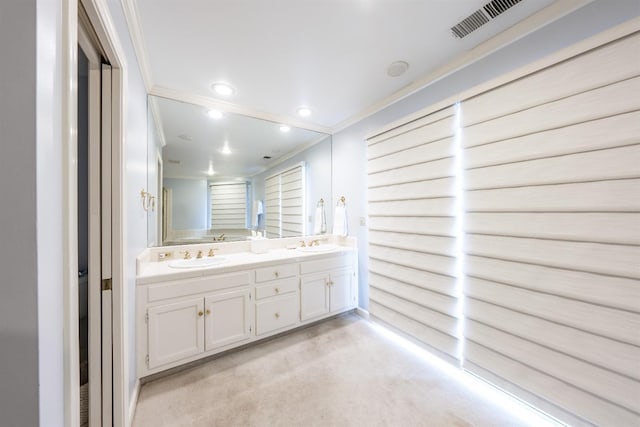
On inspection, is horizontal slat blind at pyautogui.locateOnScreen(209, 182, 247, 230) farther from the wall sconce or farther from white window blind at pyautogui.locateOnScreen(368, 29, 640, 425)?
white window blind at pyautogui.locateOnScreen(368, 29, 640, 425)

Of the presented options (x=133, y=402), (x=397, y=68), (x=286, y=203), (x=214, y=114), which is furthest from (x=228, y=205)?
(x=397, y=68)

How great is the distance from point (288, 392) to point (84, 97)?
230 cm

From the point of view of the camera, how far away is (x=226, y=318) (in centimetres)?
195

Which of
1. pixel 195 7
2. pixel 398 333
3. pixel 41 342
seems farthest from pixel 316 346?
pixel 195 7

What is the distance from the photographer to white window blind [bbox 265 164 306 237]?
2930 millimetres

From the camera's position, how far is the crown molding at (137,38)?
51.6 inches

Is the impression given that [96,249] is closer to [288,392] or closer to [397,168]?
[288,392]

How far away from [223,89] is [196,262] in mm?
1572

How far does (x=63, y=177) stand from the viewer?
24.1 inches

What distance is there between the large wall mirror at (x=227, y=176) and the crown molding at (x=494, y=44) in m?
1.25

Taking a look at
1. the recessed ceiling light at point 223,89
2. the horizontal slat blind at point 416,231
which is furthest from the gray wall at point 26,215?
the horizontal slat blind at point 416,231

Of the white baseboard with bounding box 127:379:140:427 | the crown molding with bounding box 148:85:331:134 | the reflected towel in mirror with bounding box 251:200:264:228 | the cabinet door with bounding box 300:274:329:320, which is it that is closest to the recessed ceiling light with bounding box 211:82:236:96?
the crown molding with bounding box 148:85:331:134

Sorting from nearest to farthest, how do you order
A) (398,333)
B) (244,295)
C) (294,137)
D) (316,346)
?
1. (244,295)
2. (316,346)
3. (398,333)
4. (294,137)

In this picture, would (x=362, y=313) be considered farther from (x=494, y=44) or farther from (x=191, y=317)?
(x=494, y=44)
